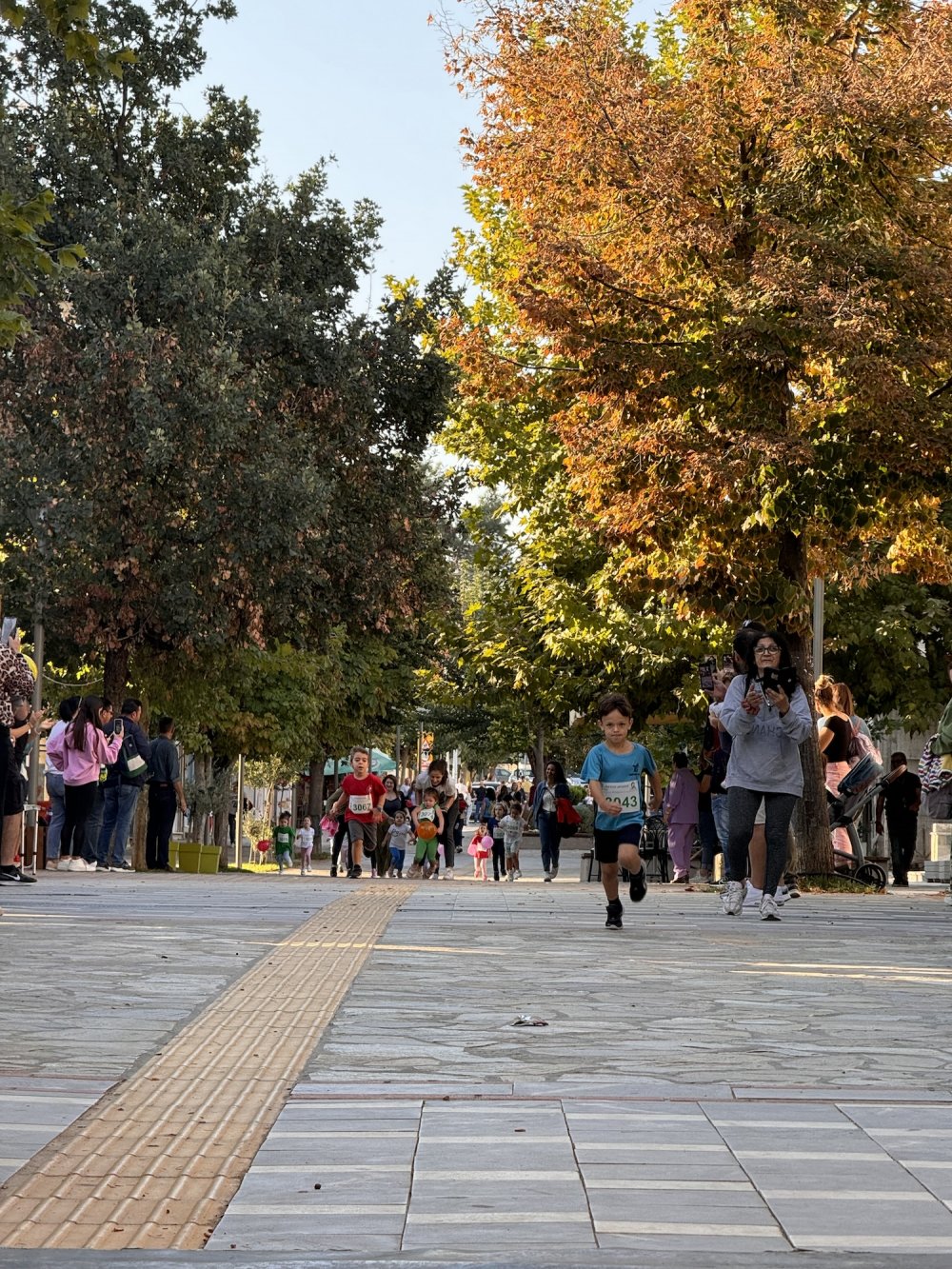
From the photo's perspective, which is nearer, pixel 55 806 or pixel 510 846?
pixel 55 806

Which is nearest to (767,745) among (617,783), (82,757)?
(617,783)

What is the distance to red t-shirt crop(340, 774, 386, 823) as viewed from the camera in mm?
25047

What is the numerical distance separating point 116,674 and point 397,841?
5.77 metres

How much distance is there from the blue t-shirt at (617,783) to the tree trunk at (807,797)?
6042 mm

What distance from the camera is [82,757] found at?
67.0ft

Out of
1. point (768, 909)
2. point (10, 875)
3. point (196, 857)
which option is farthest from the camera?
point (196, 857)

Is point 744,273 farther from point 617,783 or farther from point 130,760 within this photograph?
point 130,760

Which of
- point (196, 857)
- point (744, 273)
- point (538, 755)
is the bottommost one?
point (196, 857)

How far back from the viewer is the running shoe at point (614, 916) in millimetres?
12766

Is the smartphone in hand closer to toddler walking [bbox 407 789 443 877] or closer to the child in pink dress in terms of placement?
toddler walking [bbox 407 789 443 877]

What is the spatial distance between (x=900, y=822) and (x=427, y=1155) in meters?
22.4

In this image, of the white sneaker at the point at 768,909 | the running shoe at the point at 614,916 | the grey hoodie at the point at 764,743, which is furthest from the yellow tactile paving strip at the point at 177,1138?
the white sneaker at the point at 768,909

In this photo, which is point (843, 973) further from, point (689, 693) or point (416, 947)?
point (689, 693)

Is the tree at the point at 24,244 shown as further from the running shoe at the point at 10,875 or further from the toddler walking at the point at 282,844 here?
the toddler walking at the point at 282,844
